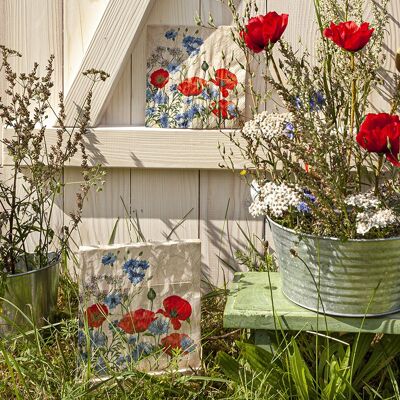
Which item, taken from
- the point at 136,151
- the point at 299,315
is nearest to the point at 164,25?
the point at 136,151

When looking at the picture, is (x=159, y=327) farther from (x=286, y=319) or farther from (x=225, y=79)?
(x=225, y=79)

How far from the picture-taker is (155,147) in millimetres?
2676

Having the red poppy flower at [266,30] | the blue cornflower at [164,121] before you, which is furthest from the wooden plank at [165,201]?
the red poppy flower at [266,30]

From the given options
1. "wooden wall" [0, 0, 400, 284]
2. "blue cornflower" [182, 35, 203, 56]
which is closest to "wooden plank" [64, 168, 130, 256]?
"wooden wall" [0, 0, 400, 284]

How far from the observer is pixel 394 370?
90.7 inches

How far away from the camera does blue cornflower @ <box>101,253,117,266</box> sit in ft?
7.73

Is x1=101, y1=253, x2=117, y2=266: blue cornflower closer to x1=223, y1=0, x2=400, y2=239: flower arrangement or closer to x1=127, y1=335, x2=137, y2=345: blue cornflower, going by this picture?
x1=127, y1=335, x2=137, y2=345: blue cornflower

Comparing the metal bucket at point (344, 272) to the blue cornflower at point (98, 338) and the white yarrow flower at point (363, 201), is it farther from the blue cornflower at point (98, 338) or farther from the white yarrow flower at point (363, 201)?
the blue cornflower at point (98, 338)

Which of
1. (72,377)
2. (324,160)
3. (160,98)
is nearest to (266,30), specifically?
(324,160)

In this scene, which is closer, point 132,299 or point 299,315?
point 299,315

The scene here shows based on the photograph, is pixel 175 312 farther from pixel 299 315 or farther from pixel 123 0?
pixel 123 0

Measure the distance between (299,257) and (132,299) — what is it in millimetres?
634

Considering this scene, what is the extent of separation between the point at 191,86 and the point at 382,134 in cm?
106

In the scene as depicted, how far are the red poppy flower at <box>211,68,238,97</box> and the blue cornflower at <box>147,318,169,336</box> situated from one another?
89cm
